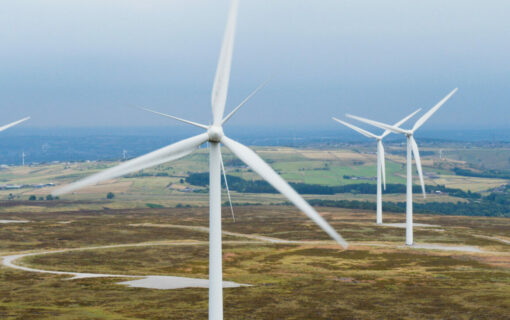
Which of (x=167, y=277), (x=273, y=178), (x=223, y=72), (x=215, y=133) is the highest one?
(x=223, y=72)

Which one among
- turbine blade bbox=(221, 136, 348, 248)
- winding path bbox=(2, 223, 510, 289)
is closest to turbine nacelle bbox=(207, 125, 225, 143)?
turbine blade bbox=(221, 136, 348, 248)

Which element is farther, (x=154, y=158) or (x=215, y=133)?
(x=215, y=133)

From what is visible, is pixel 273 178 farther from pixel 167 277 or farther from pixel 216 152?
pixel 167 277

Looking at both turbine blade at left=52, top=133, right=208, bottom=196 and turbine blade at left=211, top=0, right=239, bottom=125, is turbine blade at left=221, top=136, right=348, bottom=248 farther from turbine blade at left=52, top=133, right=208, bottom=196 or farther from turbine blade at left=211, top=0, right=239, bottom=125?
turbine blade at left=211, top=0, right=239, bottom=125

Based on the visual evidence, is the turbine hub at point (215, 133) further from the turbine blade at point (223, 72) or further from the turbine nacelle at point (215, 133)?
the turbine blade at point (223, 72)

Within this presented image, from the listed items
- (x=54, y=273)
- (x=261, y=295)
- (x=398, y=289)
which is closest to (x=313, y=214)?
(x=261, y=295)

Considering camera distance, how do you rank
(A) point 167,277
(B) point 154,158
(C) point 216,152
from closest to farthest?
(B) point 154,158
(C) point 216,152
(A) point 167,277

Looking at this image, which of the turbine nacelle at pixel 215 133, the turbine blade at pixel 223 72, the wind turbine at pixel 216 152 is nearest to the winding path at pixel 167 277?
the wind turbine at pixel 216 152

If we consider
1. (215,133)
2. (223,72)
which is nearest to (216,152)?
(215,133)

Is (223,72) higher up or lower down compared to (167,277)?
higher up
